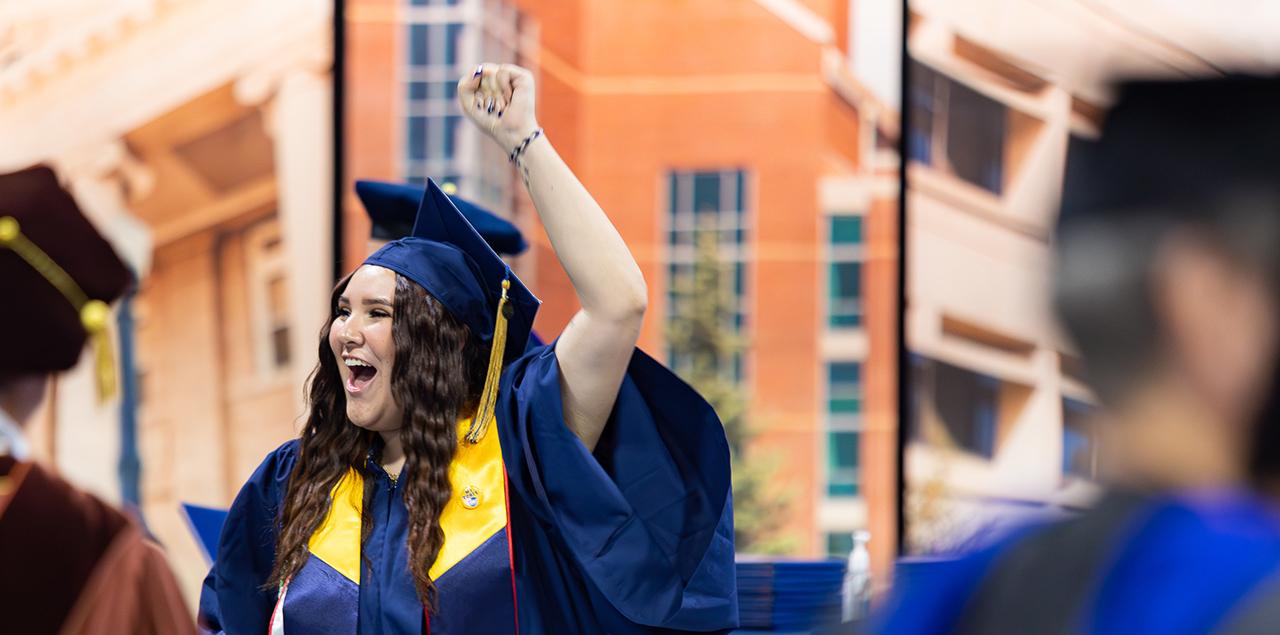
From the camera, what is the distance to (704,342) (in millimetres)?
Result: 8578

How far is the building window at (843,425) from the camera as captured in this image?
7.13 meters

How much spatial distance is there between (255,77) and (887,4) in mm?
2574

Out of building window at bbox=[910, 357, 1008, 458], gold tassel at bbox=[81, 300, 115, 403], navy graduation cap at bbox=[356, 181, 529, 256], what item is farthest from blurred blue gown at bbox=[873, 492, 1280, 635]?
building window at bbox=[910, 357, 1008, 458]

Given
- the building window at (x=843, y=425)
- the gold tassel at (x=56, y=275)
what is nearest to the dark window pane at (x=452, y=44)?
the gold tassel at (x=56, y=275)

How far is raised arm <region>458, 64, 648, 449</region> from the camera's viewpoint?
6.40 ft

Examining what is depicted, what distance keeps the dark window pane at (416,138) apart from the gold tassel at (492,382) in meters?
4.15

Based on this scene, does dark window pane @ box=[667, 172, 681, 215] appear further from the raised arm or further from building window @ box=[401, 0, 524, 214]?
the raised arm

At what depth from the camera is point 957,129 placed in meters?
5.89

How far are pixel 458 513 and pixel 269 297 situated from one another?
410 centimetres

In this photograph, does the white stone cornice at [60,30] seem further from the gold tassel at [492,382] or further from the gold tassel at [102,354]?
the gold tassel at [492,382]

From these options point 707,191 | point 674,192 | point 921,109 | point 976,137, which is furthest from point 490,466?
point 707,191

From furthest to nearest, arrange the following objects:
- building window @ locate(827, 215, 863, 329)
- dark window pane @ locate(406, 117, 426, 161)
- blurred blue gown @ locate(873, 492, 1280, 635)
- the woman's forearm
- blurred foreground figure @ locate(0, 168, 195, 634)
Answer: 1. building window @ locate(827, 215, 863, 329)
2. dark window pane @ locate(406, 117, 426, 161)
3. blurred foreground figure @ locate(0, 168, 195, 634)
4. the woman's forearm
5. blurred blue gown @ locate(873, 492, 1280, 635)

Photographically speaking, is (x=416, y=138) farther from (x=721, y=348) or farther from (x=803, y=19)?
(x=721, y=348)

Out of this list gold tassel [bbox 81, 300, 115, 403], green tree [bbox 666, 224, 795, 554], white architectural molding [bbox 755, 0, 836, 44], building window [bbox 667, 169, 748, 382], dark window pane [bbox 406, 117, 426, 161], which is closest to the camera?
gold tassel [bbox 81, 300, 115, 403]
